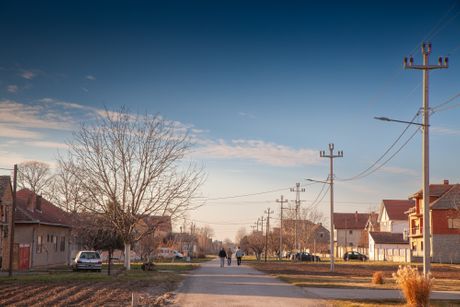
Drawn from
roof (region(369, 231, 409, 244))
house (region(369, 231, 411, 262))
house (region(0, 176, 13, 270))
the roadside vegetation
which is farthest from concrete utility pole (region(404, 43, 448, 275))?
roof (region(369, 231, 409, 244))

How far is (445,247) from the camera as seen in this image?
242 feet

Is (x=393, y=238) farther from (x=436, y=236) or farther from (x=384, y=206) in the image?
(x=436, y=236)

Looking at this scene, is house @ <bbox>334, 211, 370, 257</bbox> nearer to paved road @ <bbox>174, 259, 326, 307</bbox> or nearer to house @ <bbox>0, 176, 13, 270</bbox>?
house @ <bbox>0, 176, 13, 270</bbox>

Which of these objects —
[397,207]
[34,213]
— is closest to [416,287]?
[34,213]

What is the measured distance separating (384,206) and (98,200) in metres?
74.7

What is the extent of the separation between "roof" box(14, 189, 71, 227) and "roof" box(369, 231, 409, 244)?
50.8 meters

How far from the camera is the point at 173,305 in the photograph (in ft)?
63.5

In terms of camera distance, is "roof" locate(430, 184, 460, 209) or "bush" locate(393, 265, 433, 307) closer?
"bush" locate(393, 265, 433, 307)

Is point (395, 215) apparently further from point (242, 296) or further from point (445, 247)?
point (242, 296)

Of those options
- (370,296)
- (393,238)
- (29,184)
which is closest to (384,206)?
(393,238)

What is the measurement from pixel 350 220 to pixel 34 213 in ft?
304

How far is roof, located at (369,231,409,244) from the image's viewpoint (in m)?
95.4

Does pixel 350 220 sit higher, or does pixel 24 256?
pixel 350 220

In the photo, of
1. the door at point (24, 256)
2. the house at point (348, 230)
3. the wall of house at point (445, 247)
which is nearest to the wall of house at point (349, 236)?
the house at point (348, 230)
